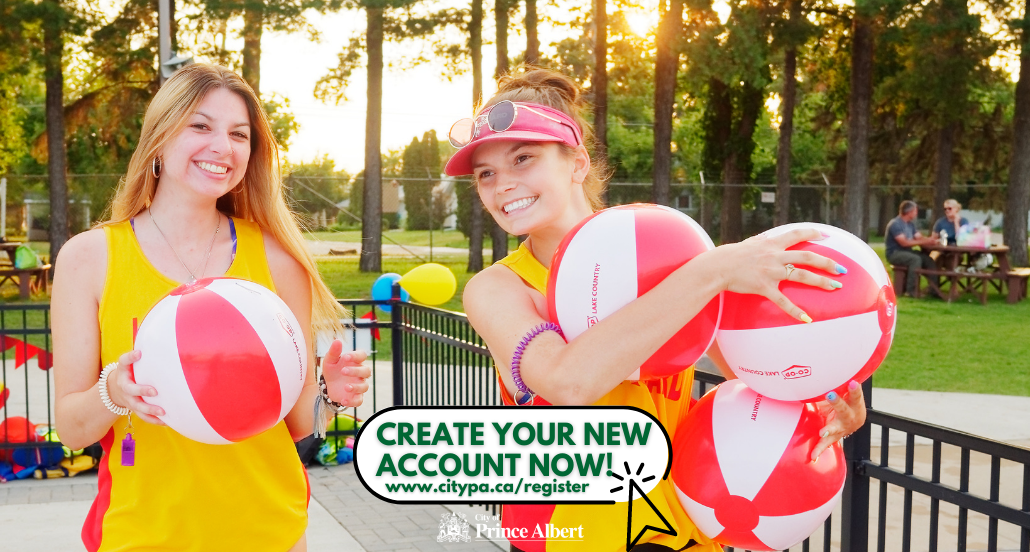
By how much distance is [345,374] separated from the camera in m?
2.25

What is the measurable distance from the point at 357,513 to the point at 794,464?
423cm

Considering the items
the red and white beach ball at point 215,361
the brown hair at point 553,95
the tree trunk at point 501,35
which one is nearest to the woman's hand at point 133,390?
the red and white beach ball at point 215,361

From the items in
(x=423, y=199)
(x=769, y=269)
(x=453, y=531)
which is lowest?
(x=453, y=531)

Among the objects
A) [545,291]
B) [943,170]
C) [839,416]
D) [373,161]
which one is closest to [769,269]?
[839,416]

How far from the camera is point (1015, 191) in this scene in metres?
22.1

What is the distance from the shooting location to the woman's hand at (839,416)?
67.2 inches

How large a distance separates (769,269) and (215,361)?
106 centimetres

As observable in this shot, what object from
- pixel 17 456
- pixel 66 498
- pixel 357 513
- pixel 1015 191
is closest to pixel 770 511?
pixel 357 513

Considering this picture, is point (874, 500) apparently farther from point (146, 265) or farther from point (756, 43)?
point (756, 43)

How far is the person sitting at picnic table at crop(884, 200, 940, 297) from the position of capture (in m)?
17.2

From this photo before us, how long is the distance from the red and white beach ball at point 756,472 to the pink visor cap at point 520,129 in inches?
25.0

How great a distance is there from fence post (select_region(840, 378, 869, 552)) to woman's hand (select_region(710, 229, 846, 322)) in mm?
1447

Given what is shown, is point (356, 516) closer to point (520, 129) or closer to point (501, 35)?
point (520, 129)

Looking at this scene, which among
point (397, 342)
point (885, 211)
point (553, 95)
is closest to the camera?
point (553, 95)
